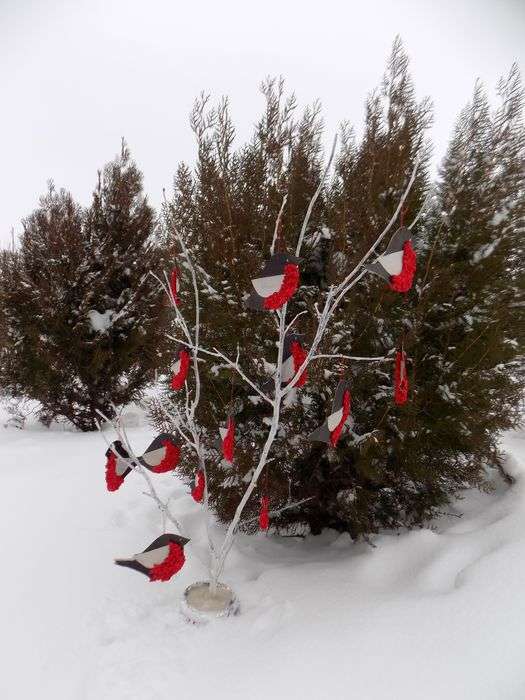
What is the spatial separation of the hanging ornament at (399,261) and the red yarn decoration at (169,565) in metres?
1.41

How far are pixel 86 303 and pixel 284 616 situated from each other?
424 centimetres

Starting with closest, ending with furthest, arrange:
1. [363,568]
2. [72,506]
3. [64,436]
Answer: [363,568] < [72,506] < [64,436]

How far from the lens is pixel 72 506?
322 centimetres

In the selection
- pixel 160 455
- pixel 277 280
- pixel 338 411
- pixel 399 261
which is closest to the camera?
pixel 399 261

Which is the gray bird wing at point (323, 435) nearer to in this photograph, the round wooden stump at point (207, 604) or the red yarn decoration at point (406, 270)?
the red yarn decoration at point (406, 270)

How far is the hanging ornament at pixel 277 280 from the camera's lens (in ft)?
5.17

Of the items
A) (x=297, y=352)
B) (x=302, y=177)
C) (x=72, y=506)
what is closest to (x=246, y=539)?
(x=72, y=506)

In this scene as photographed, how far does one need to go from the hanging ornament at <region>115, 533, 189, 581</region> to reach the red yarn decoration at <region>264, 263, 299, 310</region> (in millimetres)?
1115

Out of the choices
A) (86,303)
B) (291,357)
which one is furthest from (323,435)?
(86,303)

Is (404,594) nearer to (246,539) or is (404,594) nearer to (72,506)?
(246,539)

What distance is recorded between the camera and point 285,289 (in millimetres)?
1593

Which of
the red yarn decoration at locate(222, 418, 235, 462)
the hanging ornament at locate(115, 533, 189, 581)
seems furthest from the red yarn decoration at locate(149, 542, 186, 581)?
the red yarn decoration at locate(222, 418, 235, 462)

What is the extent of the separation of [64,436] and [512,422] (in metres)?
4.94

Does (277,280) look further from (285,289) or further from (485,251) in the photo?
(485,251)
